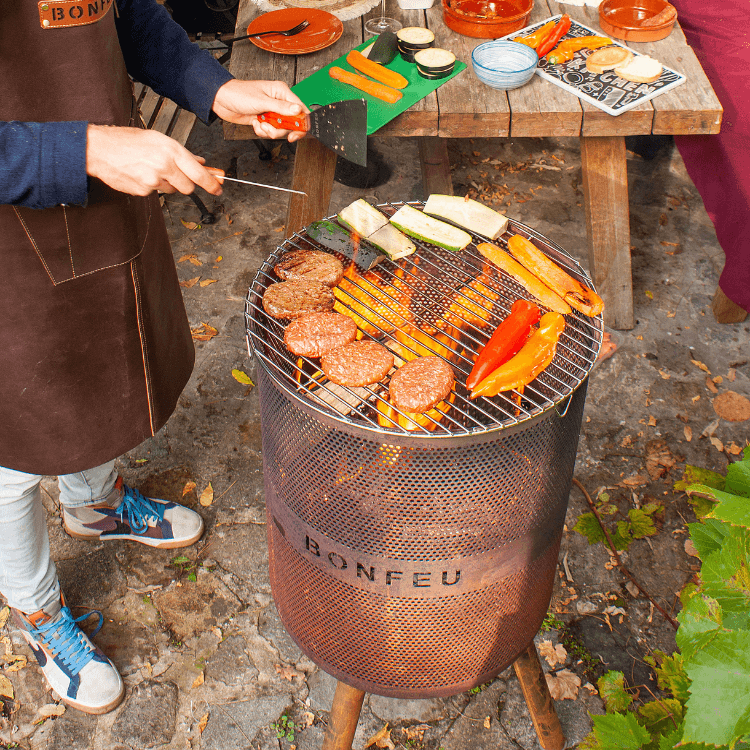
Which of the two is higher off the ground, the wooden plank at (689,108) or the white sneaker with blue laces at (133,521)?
the wooden plank at (689,108)

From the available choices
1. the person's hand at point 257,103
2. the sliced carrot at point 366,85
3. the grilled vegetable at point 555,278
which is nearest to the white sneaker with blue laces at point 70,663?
the person's hand at point 257,103

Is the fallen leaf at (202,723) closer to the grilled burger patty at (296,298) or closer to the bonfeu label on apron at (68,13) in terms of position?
the grilled burger patty at (296,298)

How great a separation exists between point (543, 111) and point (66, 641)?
11.0 feet

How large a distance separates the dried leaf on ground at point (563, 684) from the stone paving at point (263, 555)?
0.04 metres

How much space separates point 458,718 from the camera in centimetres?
270

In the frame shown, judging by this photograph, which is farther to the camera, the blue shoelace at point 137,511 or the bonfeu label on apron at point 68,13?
the blue shoelace at point 137,511

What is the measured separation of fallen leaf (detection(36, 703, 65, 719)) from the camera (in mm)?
2711

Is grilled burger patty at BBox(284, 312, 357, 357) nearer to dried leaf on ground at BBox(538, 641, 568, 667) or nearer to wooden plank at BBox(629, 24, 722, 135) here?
dried leaf on ground at BBox(538, 641, 568, 667)

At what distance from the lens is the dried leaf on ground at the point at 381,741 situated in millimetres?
2624

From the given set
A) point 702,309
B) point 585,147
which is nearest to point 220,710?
point 585,147

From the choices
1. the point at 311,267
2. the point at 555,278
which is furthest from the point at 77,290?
the point at 555,278

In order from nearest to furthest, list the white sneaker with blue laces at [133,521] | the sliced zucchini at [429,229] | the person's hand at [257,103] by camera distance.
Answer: the person's hand at [257,103] < the sliced zucchini at [429,229] < the white sneaker with blue laces at [133,521]

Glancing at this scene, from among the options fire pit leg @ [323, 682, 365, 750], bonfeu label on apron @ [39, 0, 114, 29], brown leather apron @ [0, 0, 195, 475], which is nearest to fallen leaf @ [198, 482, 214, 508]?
brown leather apron @ [0, 0, 195, 475]

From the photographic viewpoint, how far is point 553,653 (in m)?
2.90
